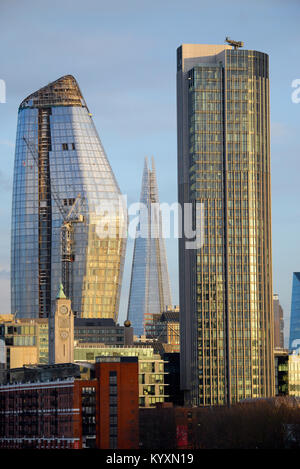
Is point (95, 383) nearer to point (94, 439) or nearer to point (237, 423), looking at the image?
point (94, 439)

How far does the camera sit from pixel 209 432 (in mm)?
193375
